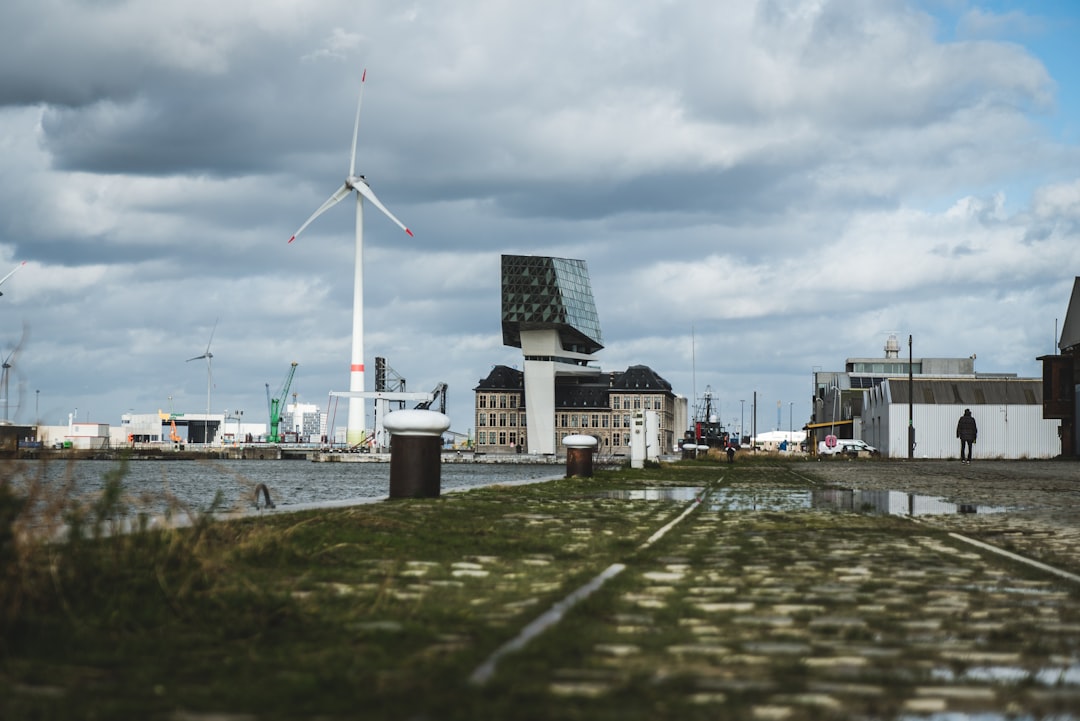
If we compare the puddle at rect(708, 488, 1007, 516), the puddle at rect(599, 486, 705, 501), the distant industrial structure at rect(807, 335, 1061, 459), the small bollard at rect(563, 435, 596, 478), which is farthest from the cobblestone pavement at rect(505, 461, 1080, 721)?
the distant industrial structure at rect(807, 335, 1061, 459)

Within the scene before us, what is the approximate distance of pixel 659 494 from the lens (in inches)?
813

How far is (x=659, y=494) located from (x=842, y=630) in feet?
48.9

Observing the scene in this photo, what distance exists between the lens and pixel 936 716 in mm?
4039

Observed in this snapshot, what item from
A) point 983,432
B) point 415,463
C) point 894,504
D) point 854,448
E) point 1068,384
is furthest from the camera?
point 854,448

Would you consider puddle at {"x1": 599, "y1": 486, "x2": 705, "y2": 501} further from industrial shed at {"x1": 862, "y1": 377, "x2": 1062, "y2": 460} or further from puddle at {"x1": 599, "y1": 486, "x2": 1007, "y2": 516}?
industrial shed at {"x1": 862, "y1": 377, "x2": 1062, "y2": 460}

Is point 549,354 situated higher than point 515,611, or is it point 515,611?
point 549,354

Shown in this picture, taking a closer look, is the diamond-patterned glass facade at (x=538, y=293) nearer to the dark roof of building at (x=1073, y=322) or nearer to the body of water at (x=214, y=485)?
the body of water at (x=214, y=485)

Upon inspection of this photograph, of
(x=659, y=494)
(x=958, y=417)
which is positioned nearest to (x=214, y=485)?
(x=659, y=494)

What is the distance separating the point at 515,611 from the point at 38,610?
92.2 inches

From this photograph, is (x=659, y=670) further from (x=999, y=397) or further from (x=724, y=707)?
(x=999, y=397)

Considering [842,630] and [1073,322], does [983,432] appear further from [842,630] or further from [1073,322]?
[842,630]

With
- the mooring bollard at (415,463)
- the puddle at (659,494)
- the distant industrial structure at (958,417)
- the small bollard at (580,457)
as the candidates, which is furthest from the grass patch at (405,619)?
the distant industrial structure at (958,417)

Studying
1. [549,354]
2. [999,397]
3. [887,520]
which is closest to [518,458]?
[549,354]

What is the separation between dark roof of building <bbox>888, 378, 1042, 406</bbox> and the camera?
80000 mm
